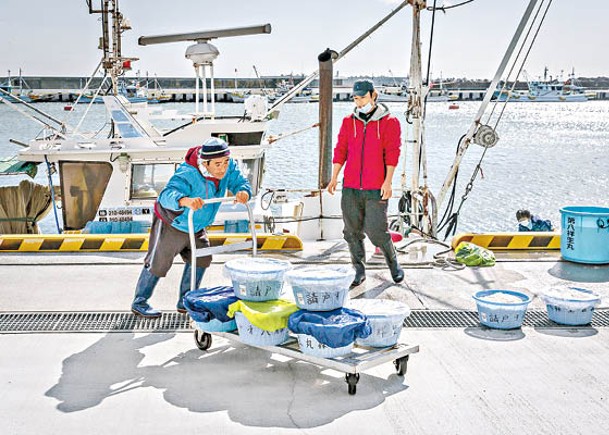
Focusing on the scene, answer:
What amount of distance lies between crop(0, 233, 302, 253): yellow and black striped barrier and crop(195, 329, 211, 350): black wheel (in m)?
3.47

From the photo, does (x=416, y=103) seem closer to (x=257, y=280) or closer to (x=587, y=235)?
(x=587, y=235)

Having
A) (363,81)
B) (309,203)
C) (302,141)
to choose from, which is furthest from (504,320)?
(302,141)

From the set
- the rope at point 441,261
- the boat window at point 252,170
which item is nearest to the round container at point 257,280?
the rope at point 441,261

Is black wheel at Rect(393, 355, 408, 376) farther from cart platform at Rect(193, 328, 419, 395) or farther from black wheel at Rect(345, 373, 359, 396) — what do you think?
black wheel at Rect(345, 373, 359, 396)

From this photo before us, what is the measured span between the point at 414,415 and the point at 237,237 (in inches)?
197

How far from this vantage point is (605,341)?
20.6ft

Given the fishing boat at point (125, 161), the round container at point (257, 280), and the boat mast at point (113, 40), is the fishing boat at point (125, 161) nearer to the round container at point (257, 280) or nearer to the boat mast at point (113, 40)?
the boat mast at point (113, 40)

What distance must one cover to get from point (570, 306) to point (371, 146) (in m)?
2.11

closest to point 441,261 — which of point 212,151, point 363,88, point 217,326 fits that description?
point 363,88

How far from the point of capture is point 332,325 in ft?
16.7

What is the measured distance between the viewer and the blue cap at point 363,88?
7.15 metres

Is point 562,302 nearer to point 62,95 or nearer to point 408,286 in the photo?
point 408,286

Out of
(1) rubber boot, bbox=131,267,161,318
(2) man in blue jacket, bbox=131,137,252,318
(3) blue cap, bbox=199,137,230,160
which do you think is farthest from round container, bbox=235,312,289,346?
(1) rubber boot, bbox=131,267,161,318

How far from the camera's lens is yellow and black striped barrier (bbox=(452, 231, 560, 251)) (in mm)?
9484
